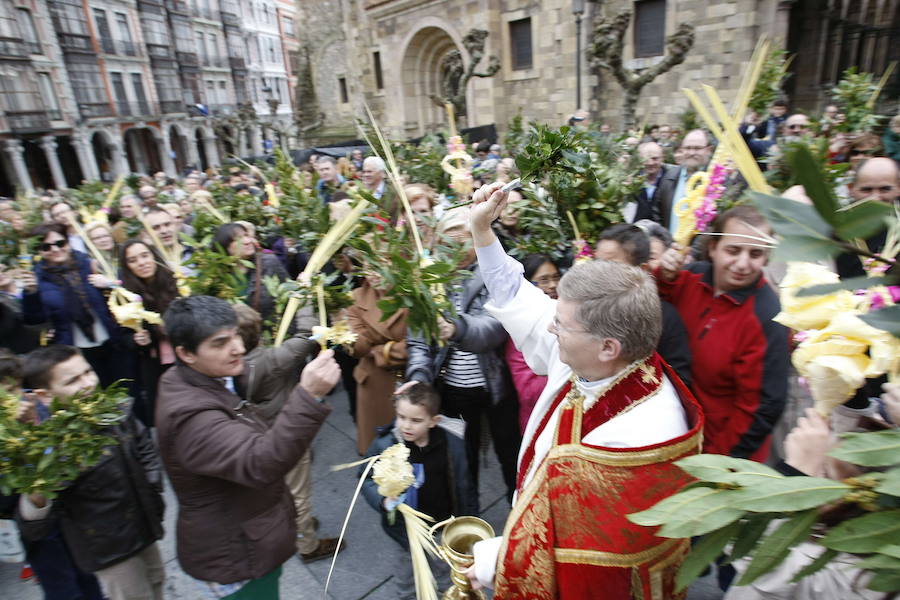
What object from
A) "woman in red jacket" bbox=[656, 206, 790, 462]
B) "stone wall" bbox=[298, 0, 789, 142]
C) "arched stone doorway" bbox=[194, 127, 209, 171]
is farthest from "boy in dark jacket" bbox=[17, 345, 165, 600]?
"arched stone doorway" bbox=[194, 127, 209, 171]

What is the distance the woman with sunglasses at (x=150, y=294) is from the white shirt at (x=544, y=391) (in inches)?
121

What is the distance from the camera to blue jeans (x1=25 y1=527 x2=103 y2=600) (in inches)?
102

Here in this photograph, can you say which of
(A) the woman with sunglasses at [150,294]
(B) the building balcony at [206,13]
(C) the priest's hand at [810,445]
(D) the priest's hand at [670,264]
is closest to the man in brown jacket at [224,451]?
(C) the priest's hand at [810,445]

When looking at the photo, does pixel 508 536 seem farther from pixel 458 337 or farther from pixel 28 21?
pixel 28 21

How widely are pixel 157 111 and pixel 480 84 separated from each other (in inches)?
→ 1073

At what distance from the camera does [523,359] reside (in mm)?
2848

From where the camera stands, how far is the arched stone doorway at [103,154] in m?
32.2

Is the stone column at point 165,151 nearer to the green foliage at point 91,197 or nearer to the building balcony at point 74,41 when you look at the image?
the building balcony at point 74,41

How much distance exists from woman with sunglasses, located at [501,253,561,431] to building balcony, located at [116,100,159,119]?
38.0 metres

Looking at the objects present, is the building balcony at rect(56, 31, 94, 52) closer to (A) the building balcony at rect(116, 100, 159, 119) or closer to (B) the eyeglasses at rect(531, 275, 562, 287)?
(A) the building balcony at rect(116, 100, 159, 119)

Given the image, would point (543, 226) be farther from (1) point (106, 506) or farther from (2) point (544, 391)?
(1) point (106, 506)

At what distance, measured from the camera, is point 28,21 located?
2702 cm

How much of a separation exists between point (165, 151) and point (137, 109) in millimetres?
3042

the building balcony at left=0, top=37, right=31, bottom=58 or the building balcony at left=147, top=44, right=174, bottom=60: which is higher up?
the building balcony at left=147, top=44, right=174, bottom=60
